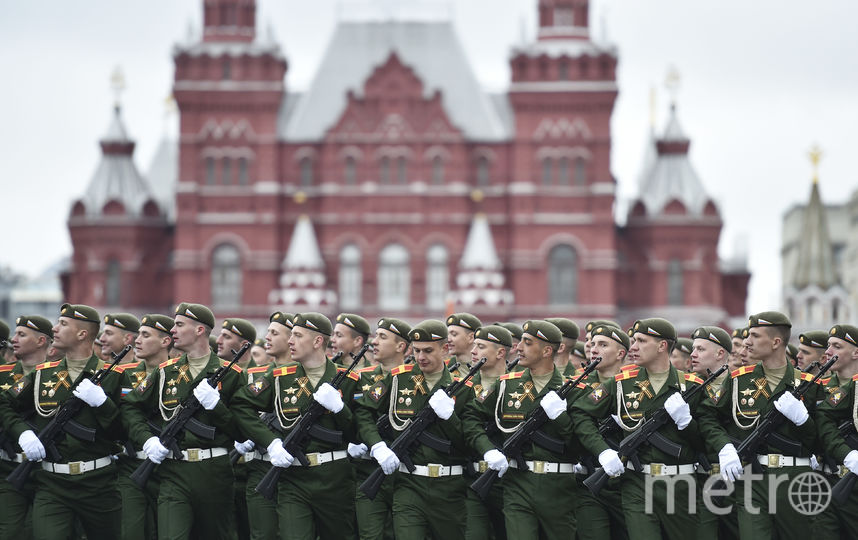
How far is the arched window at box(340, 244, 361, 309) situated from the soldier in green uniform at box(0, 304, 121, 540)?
1432 inches

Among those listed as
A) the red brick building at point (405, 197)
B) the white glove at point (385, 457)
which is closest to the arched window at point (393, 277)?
the red brick building at point (405, 197)

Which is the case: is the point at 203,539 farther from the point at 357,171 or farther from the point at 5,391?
the point at 357,171

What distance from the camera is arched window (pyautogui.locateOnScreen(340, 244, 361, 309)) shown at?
157 feet

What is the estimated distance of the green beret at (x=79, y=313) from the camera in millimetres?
11227

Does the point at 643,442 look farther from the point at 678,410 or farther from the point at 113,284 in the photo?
the point at 113,284

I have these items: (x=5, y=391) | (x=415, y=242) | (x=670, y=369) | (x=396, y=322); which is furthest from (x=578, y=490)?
(x=415, y=242)

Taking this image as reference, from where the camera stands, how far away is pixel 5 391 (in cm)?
1129

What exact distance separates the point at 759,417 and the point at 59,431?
5403mm

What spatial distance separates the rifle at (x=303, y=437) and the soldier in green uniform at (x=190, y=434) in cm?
42

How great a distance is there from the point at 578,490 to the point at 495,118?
3873 centimetres

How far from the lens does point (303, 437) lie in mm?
10688

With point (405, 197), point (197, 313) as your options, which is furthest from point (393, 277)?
point (197, 313)

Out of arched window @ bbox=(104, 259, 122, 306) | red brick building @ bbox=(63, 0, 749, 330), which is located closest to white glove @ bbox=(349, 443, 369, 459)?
red brick building @ bbox=(63, 0, 749, 330)

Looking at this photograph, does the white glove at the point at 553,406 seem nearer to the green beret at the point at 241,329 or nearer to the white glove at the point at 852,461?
the white glove at the point at 852,461
